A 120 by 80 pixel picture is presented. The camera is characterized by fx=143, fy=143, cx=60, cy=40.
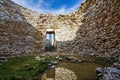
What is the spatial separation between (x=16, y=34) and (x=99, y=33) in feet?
23.3

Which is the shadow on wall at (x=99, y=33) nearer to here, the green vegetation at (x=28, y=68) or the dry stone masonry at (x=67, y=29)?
the dry stone masonry at (x=67, y=29)

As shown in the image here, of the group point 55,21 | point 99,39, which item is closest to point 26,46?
point 55,21

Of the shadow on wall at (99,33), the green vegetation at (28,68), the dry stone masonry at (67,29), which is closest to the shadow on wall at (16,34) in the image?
the dry stone masonry at (67,29)

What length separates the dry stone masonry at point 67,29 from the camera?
363 inches

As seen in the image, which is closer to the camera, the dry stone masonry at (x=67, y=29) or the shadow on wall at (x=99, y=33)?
the shadow on wall at (x=99, y=33)

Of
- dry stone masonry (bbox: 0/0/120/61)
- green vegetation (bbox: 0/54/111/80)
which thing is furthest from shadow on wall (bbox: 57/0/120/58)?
green vegetation (bbox: 0/54/111/80)

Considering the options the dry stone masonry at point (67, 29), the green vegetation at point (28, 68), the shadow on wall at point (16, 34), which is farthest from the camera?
the shadow on wall at point (16, 34)

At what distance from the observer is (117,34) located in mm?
8227

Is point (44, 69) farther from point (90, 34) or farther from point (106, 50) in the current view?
point (90, 34)

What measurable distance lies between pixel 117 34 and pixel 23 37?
27.6ft

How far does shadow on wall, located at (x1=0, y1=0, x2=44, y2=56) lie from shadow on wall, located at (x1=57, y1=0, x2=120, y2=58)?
271 cm

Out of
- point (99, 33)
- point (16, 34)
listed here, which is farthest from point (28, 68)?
point (16, 34)

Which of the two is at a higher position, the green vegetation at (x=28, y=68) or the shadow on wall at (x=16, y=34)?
the shadow on wall at (x=16, y=34)

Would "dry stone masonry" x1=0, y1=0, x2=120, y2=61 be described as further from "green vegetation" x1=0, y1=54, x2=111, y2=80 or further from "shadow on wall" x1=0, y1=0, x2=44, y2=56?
"green vegetation" x1=0, y1=54, x2=111, y2=80
